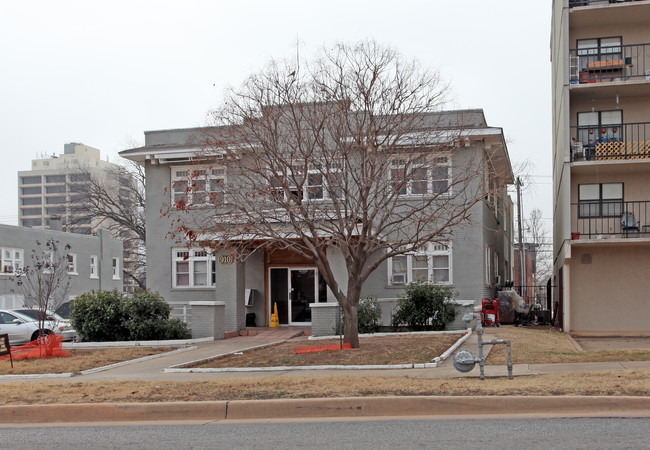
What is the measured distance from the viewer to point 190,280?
2608 cm

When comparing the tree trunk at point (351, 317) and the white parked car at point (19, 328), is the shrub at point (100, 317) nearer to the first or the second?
the white parked car at point (19, 328)

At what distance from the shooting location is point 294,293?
25953 mm

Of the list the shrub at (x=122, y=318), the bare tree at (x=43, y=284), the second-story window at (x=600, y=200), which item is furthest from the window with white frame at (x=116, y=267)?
the second-story window at (x=600, y=200)

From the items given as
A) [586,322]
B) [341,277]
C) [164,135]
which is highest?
[164,135]

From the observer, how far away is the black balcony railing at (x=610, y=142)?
23.1 m

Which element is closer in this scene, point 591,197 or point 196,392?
point 196,392

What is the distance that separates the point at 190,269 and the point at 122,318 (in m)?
5.21

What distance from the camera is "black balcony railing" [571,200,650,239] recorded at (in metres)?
23.0

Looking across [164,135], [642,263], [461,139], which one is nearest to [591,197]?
[642,263]

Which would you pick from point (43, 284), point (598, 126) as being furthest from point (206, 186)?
point (598, 126)

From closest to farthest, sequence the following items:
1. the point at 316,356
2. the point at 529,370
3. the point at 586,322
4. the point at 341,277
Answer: the point at 529,370, the point at 316,356, the point at 341,277, the point at 586,322

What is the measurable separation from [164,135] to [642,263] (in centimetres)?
1706

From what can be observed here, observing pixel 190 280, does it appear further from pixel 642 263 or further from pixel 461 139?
pixel 642 263

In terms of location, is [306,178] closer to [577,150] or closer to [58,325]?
[577,150]
